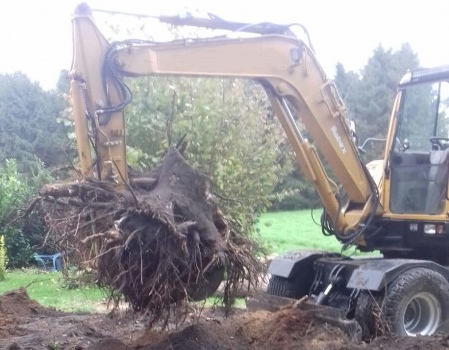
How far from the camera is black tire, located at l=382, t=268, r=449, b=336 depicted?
725 centimetres

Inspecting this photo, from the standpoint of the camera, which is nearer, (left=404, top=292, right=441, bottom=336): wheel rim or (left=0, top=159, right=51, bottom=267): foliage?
(left=404, top=292, right=441, bottom=336): wheel rim

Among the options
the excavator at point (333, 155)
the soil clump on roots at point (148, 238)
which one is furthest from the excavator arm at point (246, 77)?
the soil clump on roots at point (148, 238)

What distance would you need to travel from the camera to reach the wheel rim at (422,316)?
25.1 ft

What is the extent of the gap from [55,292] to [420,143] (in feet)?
21.8

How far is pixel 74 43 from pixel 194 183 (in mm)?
1628

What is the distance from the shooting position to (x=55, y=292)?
39.8 ft

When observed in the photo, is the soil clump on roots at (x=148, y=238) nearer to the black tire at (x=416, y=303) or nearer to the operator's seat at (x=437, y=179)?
the black tire at (x=416, y=303)

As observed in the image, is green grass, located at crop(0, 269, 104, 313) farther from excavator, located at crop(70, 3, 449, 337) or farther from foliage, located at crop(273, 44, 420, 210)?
foliage, located at crop(273, 44, 420, 210)

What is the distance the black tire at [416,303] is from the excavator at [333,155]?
0.03 ft

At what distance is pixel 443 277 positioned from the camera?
768 centimetres

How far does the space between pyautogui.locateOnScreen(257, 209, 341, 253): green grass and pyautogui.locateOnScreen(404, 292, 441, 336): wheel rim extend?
26.6 ft

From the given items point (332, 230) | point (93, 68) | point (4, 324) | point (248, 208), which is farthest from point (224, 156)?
point (93, 68)

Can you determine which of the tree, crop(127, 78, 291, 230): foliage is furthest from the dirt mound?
the tree

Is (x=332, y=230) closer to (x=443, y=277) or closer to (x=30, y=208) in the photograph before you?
(x=443, y=277)
